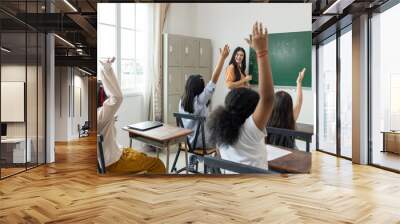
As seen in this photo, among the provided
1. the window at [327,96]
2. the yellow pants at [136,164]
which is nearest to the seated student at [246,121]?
the yellow pants at [136,164]

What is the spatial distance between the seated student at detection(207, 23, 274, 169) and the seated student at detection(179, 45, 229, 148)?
0.59ft

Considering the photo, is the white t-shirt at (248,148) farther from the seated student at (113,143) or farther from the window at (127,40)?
the window at (127,40)

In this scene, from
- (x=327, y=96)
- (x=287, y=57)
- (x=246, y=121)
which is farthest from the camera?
(x=327, y=96)

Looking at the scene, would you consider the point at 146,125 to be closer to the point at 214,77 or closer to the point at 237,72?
the point at 214,77

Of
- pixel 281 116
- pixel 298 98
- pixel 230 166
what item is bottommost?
pixel 230 166

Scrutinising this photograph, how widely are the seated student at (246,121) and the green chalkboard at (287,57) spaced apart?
0.09 metres

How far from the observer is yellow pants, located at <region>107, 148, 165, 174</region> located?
4727 millimetres

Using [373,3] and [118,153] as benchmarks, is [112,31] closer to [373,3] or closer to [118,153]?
[118,153]

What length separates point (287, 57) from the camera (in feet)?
15.7

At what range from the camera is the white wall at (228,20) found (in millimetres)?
4688

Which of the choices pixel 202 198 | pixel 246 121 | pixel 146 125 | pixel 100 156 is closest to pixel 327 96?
pixel 246 121

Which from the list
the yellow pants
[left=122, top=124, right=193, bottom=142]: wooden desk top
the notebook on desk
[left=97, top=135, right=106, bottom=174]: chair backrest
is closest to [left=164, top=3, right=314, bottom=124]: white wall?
[left=122, top=124, right=193, bottom=142]: wooden desk top

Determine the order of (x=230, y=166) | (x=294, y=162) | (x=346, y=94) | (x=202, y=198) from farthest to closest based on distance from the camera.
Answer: (x=346, y=94) < (x=294, y=162) < (x=202, y=198) < (x=230, y=166)

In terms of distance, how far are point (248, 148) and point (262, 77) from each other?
2.99 ft
